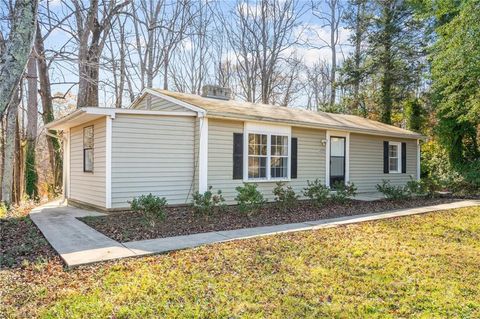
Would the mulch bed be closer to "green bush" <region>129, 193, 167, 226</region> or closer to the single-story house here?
"green bush" <region>129, 193, 167, 226</region>

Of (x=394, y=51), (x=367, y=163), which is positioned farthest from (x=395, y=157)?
(x=394, y=51)

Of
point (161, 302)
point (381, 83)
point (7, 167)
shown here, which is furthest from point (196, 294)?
point (381, 83)

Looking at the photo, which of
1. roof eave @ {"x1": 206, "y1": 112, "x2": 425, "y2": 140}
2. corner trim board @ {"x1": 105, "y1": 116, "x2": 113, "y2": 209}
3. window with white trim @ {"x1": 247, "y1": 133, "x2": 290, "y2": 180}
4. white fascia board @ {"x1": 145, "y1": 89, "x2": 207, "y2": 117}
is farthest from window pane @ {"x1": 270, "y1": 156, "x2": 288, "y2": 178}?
corner trim board @ {"x1": 105, "y1": 116, "x2": 113, "y2": 209}

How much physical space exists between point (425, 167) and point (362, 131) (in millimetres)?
7149

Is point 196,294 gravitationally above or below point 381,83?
below

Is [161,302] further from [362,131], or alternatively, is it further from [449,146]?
[449,146]

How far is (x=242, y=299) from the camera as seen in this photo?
330 cm

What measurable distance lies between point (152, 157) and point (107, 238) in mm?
3150

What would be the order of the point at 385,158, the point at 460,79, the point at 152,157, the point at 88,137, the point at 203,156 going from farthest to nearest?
1. the point at 385,158
2. the point at 460,79
3. the point at 88,137
4. the point at 203,156
5. the point at 152,157

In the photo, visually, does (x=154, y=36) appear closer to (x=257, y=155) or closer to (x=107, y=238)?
(x=257, y=155)

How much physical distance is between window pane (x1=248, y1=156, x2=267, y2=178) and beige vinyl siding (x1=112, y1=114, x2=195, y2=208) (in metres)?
1.75

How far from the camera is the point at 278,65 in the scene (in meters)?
23.0

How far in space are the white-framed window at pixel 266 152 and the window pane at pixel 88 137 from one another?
408 centimetres

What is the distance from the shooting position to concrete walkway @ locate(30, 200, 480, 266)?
15.3 feet
